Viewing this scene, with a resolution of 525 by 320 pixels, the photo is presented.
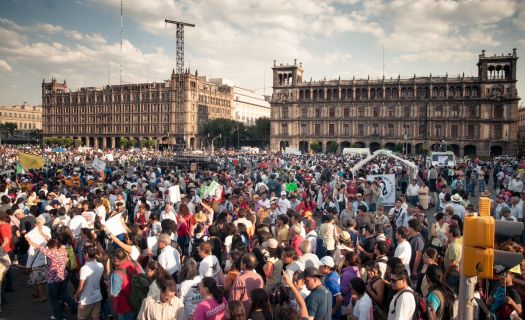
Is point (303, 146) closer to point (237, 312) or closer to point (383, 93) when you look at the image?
point (383, 93)

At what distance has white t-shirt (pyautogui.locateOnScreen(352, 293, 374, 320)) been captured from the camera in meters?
4.58

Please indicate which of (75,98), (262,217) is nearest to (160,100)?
(75,98)

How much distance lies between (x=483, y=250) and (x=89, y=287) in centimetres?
532

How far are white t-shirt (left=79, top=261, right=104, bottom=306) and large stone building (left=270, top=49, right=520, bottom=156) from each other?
190 ft

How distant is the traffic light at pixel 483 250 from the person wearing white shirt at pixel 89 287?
5041 mm

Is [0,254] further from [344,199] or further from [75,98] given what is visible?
[75,98]

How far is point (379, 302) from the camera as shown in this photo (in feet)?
16.0

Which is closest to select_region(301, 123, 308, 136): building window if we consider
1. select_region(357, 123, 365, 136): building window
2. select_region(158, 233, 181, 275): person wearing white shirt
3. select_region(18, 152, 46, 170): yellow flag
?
select_region(357, 123, 365, 136): building window

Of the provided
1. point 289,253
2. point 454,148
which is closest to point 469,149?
point 454,148

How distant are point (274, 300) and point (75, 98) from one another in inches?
4249

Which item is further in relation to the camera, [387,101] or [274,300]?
[387,101]

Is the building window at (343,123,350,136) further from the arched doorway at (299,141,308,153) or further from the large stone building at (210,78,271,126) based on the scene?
the large stone building at (210,78,271,126)

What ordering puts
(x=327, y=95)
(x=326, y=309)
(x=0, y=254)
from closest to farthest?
(x=326, y=309) < (x=0, y=254) < (x=327, y=95)

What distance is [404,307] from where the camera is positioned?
14.2ft
